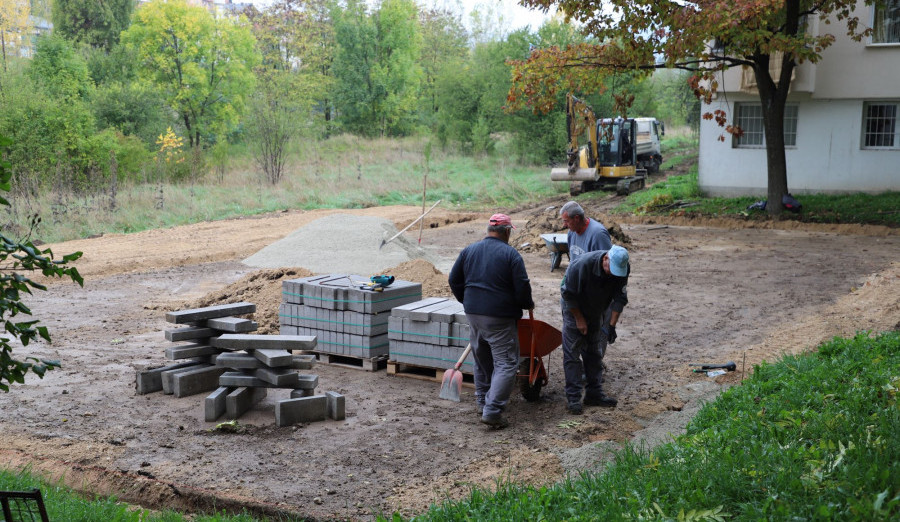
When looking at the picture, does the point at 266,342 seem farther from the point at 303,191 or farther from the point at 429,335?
the point at 303,191

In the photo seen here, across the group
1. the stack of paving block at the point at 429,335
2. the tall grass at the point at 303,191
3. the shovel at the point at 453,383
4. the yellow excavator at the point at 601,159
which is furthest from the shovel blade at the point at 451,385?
the yellow excavator at the point at 601,159

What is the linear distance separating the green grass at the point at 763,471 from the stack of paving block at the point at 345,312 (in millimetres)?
3966

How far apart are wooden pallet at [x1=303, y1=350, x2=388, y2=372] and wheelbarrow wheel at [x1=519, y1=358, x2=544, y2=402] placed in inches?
78.7

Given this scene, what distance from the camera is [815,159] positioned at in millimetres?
25859

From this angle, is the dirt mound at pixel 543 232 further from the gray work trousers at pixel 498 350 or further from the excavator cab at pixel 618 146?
the gray work trousers at pixel 498 350

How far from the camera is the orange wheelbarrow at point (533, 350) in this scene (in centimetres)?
805

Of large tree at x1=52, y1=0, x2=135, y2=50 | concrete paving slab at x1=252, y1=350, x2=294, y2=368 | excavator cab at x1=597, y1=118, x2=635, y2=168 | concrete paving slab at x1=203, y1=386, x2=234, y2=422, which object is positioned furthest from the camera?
large tree at x1=52, y1=0, x2=135, y2=50

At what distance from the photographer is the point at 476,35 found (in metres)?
83.3

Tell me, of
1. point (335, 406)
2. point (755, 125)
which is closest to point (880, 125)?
point (755, 125)

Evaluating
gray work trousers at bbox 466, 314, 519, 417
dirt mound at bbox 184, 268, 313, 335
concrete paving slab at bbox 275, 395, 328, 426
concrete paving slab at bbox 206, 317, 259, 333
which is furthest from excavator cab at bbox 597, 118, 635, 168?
concrete paving slab at bbox 275, 395, 328, 426

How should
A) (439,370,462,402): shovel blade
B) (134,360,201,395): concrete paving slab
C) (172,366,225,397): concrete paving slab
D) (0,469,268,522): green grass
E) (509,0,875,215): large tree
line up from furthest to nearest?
(509,0,875,215): large tree
(134,360,201,395): concrete paving slab
(172,366,225,397): concrete paving slab
(439,370,462,402): shovel blade
(0,469,268,522): green grass

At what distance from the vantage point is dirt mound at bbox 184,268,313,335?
11.5 metres

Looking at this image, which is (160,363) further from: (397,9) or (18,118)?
(397,9)

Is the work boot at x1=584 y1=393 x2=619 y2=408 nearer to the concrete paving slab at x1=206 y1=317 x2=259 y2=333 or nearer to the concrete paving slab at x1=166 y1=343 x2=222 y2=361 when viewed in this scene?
the concrete paving slab at x1=206 y1=317 x2=259 y2=333
